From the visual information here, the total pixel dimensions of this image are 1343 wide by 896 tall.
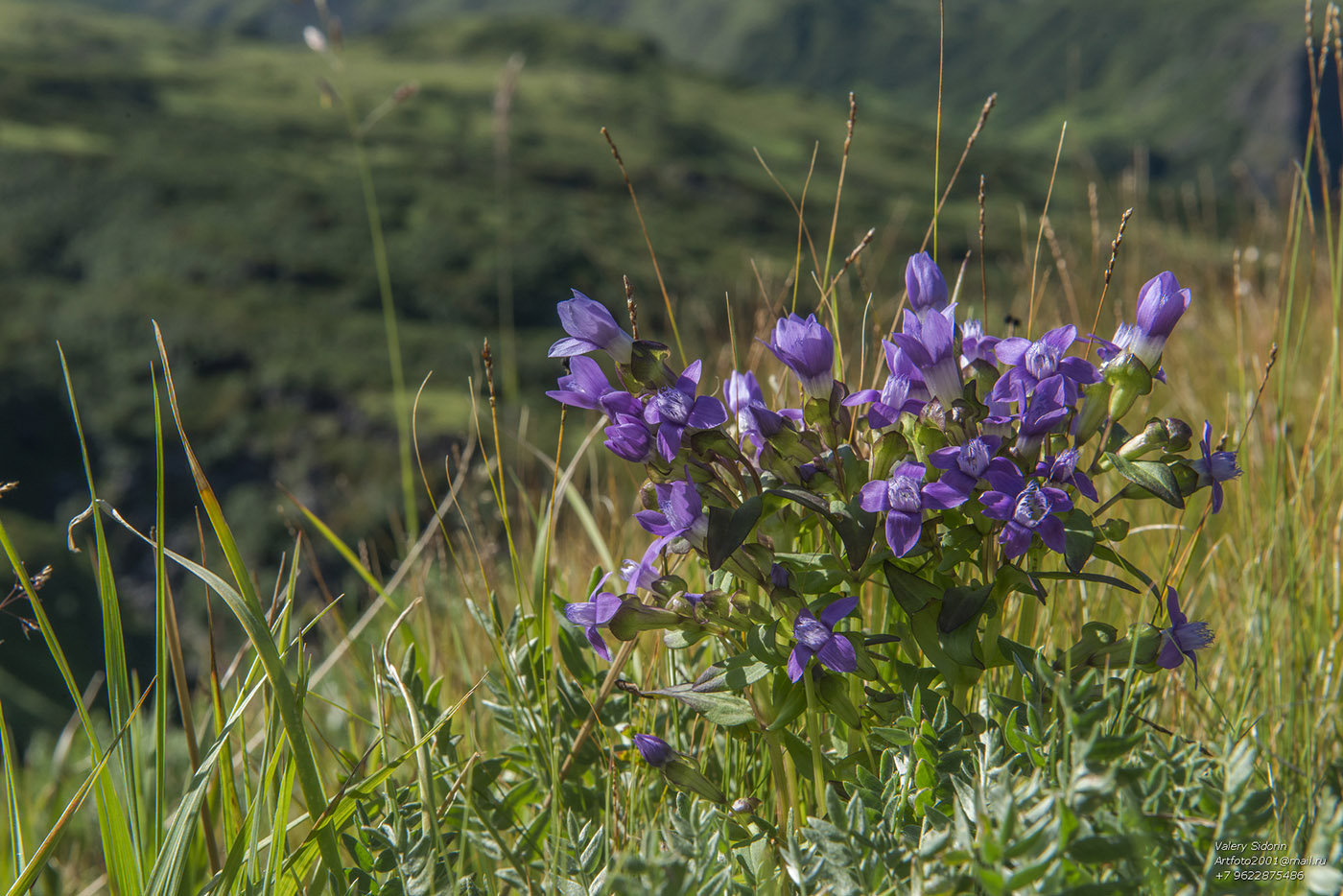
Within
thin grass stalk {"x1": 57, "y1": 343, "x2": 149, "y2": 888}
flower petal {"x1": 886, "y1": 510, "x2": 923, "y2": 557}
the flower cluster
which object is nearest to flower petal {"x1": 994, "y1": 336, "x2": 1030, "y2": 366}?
the flower cluster

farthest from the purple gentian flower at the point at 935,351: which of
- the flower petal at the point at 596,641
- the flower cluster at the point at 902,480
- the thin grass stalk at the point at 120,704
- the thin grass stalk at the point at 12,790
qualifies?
the thin grass stalk at the point at 12,790

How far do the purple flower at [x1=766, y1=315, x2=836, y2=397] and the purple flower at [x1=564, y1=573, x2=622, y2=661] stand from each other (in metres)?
0.29

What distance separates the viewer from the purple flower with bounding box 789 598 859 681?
83cm

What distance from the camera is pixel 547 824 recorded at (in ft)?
3.45

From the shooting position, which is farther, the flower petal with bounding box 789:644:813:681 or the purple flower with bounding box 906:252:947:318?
the purple flower with bounding box 906:252:947:318

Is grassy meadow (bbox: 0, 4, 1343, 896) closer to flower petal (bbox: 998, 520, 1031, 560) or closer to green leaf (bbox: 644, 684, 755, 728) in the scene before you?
green leaf (bbox: 644, 684, 755, 728)

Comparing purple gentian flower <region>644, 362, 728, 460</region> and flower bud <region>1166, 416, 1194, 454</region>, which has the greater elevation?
purple gentian flower <region>644, 362, 728, 460</region>

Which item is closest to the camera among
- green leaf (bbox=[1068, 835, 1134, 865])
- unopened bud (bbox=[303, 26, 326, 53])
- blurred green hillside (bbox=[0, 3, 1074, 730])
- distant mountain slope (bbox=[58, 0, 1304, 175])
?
green leaf (bbox=[1068, 835, 1134, 865])

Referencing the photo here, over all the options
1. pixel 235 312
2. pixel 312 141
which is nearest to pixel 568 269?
pixel 235 312

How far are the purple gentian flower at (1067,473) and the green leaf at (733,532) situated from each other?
0.90 feet

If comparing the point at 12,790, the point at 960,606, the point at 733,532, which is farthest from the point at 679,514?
the point at 12,790

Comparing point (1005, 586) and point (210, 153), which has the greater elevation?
point (1005, 586)

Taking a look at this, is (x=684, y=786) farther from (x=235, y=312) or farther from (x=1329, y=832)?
(x=235, y=312)

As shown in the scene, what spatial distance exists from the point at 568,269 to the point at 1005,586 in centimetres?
781
